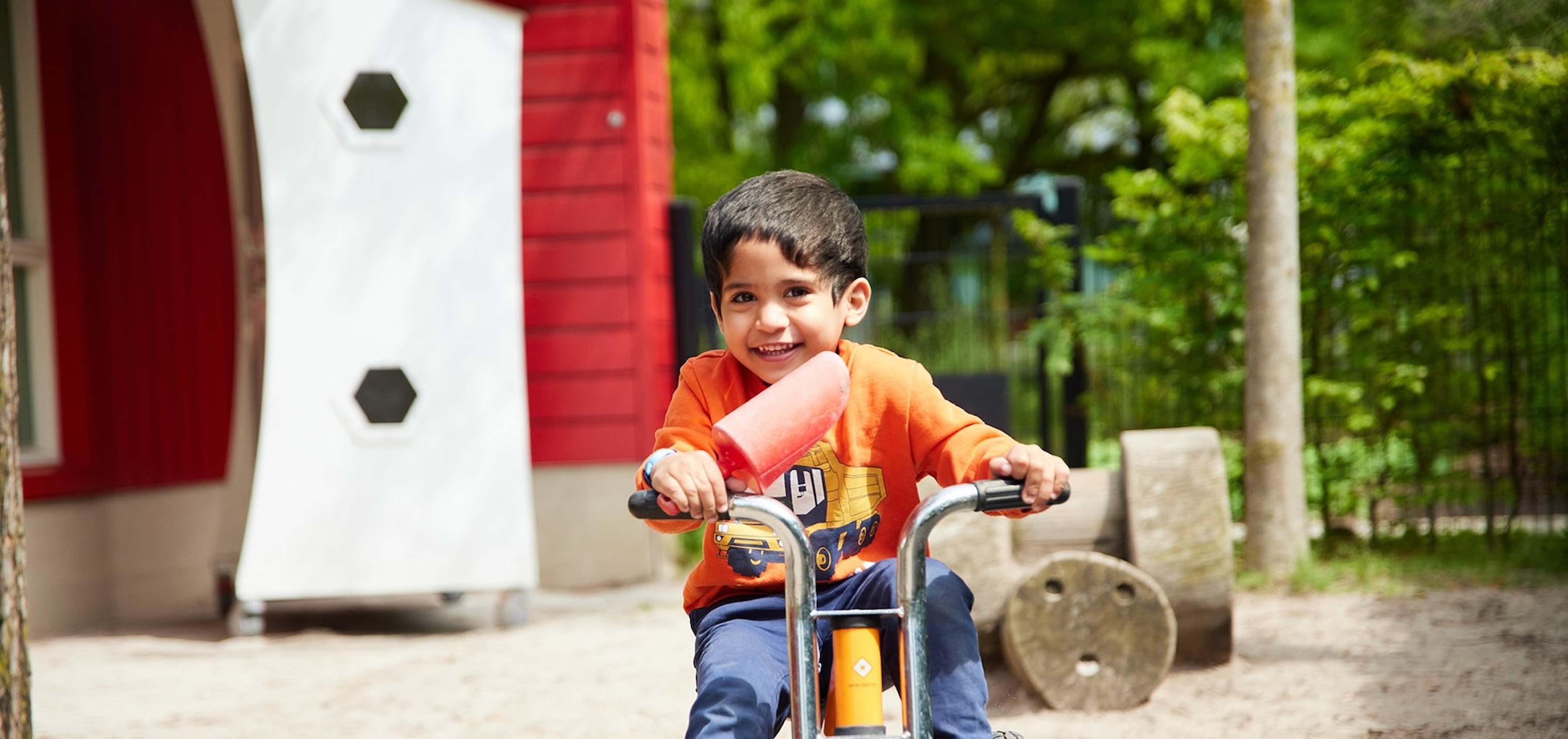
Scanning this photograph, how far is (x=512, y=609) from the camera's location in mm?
5754

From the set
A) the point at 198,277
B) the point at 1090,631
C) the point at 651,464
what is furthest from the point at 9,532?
the point at 198,277

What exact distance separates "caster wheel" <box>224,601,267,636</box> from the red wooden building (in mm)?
539

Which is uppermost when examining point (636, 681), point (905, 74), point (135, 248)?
point (905, 74)

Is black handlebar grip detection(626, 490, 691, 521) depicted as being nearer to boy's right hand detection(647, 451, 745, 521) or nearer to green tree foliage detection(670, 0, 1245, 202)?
boy's right hand detection(647, 451, 745, 521)

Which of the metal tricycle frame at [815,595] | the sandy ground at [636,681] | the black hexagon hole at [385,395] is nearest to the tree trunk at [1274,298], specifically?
the sandy ground at [636,681]

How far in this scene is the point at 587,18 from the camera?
6.77 metres

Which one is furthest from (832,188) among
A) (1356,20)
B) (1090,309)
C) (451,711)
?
(1356,20)

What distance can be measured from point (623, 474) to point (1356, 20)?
949 cm

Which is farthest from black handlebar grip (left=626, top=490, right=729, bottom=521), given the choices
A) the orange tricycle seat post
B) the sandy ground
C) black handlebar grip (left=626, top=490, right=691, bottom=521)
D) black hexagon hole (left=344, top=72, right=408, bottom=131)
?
black hexagon hole (left=344, top=72, right=408, bottom=131)

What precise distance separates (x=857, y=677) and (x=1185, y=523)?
254 cm

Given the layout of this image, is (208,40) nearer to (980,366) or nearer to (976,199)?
(976,199)

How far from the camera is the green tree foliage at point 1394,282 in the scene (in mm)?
5906

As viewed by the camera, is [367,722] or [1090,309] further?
[1090,309]

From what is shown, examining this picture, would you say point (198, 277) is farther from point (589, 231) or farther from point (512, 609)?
point (512, 609)
